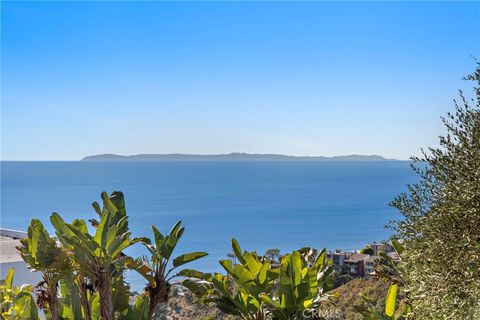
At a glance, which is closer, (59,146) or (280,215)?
(280,215)

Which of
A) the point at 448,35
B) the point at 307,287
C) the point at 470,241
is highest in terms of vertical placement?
the point at 448,35

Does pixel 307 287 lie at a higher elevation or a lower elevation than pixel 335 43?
lower

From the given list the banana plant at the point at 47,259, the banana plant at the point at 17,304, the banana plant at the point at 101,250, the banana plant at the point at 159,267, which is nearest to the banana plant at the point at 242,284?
the banana plant at the point at 159,267

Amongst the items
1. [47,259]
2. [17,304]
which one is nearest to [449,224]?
[47,259]

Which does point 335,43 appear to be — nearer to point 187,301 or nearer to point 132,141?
point 187,301

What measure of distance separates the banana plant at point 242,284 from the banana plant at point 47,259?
166 cm

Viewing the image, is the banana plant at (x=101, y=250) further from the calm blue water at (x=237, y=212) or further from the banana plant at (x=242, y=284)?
the calm blue water at (x=237, y=212)

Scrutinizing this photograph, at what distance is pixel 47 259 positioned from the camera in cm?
732

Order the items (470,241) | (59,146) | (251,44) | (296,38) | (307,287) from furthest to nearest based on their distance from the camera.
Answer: (59,146), (251,44), (296,38), (307,287), (470,241)

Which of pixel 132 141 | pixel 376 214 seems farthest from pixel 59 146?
pixel 376 214

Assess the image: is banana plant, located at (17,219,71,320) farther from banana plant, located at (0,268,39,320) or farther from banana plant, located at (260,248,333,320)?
banana plant, located at (260,248,333,320)

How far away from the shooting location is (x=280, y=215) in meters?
105

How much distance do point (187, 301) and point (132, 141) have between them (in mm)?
160092

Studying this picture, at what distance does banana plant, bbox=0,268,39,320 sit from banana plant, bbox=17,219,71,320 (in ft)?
2.99
